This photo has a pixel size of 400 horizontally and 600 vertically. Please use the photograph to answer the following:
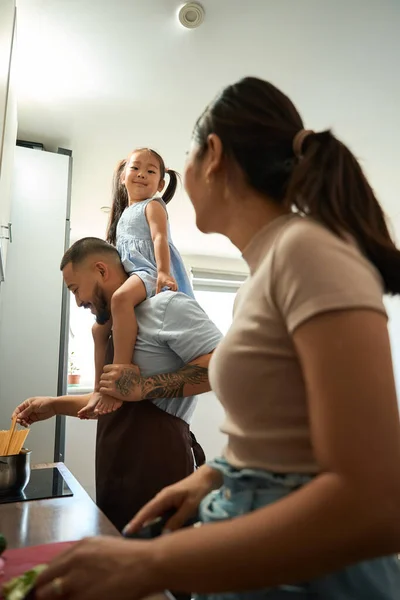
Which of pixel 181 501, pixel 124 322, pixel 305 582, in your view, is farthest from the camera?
pixel 124 322

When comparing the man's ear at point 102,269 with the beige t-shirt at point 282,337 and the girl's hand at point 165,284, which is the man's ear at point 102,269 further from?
the beige t-shirt at point 282,337

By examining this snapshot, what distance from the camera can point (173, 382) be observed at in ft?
3.72

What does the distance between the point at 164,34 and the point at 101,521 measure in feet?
5.45

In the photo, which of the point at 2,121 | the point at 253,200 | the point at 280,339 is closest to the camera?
the point at 280,339

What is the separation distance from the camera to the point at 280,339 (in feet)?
1.55

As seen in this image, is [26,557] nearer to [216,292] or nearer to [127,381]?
[127,381]

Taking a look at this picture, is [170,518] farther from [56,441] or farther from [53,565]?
[56,441]

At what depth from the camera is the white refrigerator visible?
193cm

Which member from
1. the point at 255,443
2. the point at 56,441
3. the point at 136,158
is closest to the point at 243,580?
the point at 255,443

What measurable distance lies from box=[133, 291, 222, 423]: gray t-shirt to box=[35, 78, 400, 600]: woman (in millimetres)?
493

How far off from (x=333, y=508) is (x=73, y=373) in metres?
3.70

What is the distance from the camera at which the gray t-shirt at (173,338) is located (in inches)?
45.7

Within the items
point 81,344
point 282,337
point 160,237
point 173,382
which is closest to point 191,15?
point 160,237

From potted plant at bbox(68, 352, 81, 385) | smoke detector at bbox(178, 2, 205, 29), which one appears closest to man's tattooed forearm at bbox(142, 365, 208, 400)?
smoke detector at bbox(178, 2, 205, 29)
